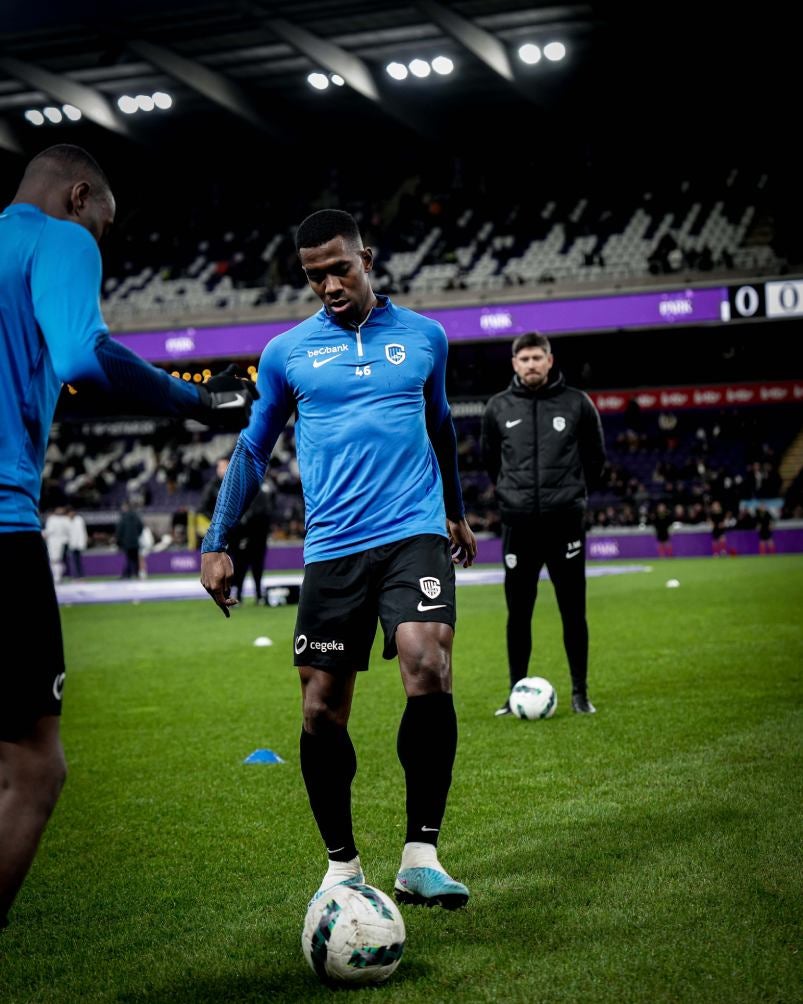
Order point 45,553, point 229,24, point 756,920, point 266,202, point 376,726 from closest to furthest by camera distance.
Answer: point 45,553 → point 756,920 → point 376,726 → point 229,24 → point 266,202

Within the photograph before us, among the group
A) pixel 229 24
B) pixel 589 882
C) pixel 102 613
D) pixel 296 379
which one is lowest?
pixel 102 613

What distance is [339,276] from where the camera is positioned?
4.13m

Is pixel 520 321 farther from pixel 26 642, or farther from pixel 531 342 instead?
pixel 26 642

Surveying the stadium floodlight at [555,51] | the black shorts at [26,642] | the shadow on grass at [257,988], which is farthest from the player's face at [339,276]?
the stadium floodlight at [555,51]

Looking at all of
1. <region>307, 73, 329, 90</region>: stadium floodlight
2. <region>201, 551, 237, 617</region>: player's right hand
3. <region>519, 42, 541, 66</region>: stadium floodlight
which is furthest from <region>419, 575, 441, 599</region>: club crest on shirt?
<region>307, 73, 329, 90</region>: stadium floodlight

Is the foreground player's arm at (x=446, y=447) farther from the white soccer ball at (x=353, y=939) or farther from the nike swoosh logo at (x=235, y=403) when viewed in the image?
the white soccer ball at (x=353, y=939)

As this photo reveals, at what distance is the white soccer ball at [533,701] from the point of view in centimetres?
750

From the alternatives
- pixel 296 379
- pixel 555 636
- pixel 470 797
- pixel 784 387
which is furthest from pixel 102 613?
pixel 784 387

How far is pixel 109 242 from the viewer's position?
4103cm

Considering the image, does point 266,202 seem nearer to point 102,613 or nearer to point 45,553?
point 102,613

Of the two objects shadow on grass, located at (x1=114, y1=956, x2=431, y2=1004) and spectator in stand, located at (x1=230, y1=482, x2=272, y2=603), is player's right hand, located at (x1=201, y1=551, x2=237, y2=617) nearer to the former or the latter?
shadow on grass, located at (x1=114, y1=956, x2=431, y2=1004)

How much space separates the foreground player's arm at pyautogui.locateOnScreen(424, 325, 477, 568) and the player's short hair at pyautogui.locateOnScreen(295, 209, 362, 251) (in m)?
0.48

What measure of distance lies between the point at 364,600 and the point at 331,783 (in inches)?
24.2

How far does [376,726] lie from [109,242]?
119 ft
